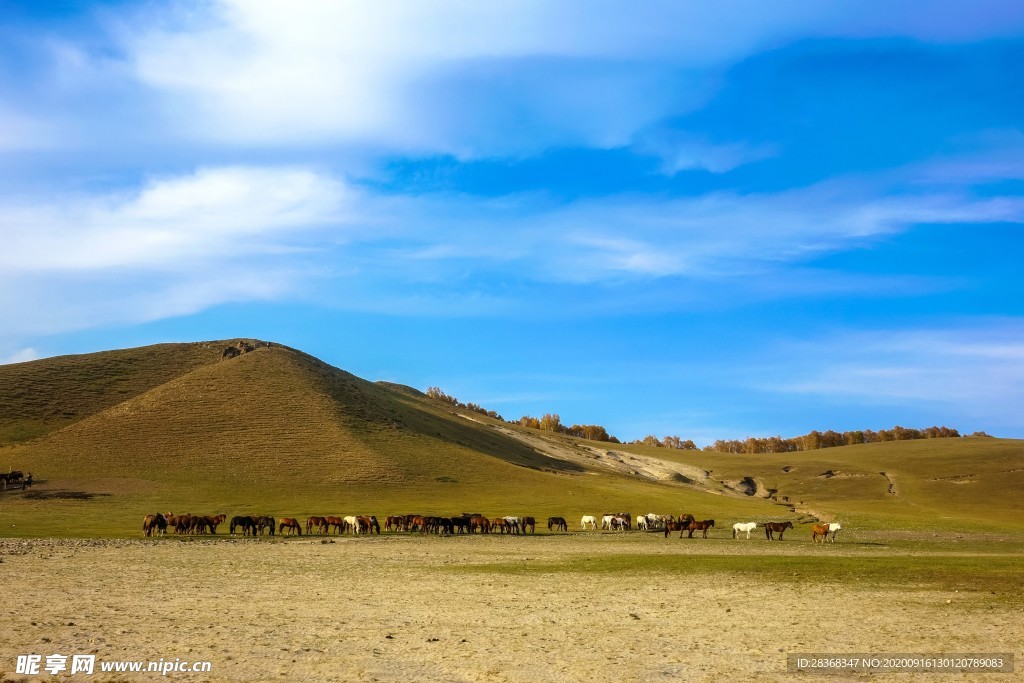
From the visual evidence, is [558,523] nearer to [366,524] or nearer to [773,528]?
[366,524]

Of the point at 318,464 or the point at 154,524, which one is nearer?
the point at 154,524

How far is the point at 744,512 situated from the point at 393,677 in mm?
58003

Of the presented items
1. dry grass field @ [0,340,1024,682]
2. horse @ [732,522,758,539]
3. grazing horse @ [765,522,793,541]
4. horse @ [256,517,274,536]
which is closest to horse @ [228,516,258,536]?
horse @ [256,517,274,536]

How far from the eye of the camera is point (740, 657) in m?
12.2

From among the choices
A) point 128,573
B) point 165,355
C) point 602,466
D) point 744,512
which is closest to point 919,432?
point 602,466

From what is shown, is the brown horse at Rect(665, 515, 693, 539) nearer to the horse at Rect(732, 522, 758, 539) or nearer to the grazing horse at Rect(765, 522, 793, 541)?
the horse at Rect(732, 522, 758, 539)

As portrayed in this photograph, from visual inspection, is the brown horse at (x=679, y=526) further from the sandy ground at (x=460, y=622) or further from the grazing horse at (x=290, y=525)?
the sandy ground at (x=460, y=622)

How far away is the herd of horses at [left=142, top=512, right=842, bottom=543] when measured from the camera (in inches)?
1634

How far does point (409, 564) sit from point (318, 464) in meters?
48.3

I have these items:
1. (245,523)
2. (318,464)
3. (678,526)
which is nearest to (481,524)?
(678,526)

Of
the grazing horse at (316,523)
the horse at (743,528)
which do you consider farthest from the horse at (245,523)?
the horse at (743,528)

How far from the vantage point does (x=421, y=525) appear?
47.7m

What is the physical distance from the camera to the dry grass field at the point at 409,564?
1259 centimetres

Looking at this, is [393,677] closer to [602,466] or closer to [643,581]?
[643,581]
